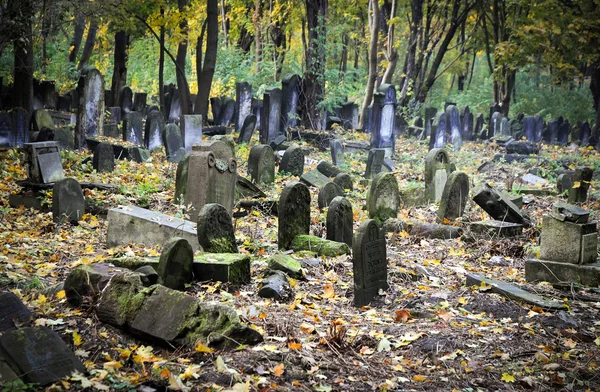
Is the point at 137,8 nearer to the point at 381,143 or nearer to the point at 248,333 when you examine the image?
the point at 381,143

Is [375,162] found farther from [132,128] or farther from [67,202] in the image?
[67,202]

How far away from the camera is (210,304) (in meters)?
5.14

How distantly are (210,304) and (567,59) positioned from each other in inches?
889

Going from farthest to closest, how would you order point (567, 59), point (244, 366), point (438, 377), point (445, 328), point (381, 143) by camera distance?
point (567, 59) → point (381, 143) → point (445, 328) → point (438, 377) → point (244, 366)

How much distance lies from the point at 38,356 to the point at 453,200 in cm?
794

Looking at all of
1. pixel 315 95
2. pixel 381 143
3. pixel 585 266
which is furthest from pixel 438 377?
pixel 315 95

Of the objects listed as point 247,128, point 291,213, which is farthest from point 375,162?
point 291,213

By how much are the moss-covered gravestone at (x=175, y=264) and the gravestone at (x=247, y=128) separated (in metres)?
12.1

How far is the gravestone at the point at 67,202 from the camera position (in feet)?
31.3

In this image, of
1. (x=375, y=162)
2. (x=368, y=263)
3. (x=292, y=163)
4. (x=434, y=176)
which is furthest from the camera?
(x=375, y=162)

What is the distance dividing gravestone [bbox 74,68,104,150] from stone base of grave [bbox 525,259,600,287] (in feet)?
35.8

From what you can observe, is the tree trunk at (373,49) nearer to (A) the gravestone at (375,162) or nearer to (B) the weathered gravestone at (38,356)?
(A) the gravestone at (375,162)

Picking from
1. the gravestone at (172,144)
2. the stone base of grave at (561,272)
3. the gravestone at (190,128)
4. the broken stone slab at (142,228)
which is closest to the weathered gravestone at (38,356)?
the broken stone slab at (142,228)

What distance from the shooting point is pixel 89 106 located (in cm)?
1540
